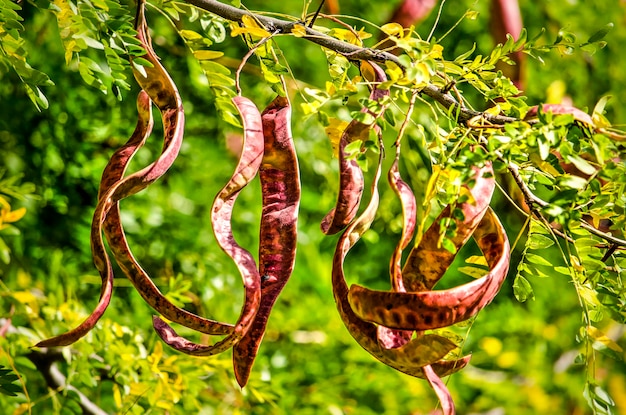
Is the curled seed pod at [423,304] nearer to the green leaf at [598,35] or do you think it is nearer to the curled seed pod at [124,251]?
the curled seed pod at [124,251]

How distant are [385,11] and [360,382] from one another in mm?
671

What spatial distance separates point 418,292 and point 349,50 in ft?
0.53

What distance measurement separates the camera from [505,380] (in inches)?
70.6

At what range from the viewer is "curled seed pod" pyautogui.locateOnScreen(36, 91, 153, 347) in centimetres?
51

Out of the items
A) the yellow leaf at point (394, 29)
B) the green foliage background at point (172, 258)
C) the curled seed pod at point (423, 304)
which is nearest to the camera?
the curled seed pod at point (423, 304)

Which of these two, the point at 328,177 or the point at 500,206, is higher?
the point at 328,177

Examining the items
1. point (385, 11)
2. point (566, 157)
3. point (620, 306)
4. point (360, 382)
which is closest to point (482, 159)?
point (566, 157)

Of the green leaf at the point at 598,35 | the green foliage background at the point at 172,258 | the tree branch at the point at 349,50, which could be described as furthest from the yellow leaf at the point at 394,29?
the green foliage background at the point at 172,258

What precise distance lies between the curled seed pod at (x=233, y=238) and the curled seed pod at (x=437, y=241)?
9 centimetres

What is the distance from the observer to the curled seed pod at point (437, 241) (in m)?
0.50

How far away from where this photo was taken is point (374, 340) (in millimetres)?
503

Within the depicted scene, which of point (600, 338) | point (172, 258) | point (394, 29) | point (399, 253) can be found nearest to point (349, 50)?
point (394, 29)

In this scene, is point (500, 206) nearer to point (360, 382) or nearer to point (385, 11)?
point (385, 11)

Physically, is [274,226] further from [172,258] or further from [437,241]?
[172,258]
